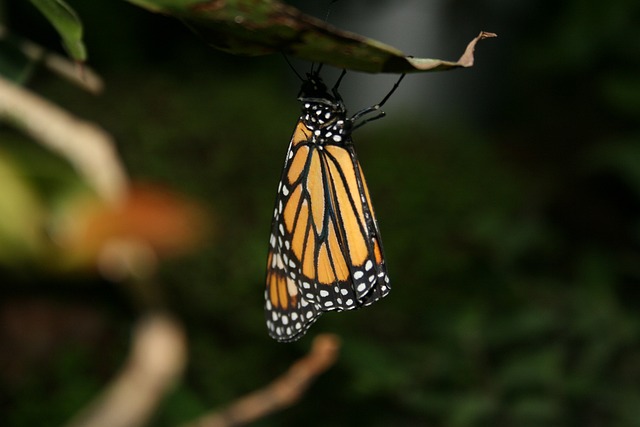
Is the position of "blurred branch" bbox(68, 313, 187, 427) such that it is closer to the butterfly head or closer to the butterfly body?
the butterfly body

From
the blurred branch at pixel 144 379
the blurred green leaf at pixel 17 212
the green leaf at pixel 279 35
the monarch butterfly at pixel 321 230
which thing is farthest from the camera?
the blurred green leaf at pixel 17 212

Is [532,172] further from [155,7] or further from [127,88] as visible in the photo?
[155,7]

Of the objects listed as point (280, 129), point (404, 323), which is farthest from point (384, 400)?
point (280, 129)

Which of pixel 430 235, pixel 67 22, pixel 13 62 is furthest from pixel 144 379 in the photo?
pixel 430 235

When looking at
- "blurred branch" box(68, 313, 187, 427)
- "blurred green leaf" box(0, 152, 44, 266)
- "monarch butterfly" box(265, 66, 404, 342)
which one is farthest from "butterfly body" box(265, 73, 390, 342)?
"blurred green leaf" box(0, 152, 44, 266)

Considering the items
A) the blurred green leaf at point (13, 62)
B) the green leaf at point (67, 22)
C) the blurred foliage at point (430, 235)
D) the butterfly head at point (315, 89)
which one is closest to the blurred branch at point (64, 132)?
the blurred green leaf at point (13, 62)

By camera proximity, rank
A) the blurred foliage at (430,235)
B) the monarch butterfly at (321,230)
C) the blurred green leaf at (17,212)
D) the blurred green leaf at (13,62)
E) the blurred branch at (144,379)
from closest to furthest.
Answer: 1. the blurred green leaf at (13,62)
2. the monarch butterfly at (321,230)
3. the blurred branch at (144,379)
4. the blurred green leaf at (17,212)
5. the blurred foliage at (430,235)

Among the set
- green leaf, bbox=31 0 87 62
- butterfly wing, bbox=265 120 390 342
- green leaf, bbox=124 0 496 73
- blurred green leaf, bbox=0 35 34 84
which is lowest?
butterfly wing, bbox=265 120 390 342

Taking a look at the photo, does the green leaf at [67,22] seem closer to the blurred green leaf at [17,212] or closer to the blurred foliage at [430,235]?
the blurred green leaf at [17,212]
